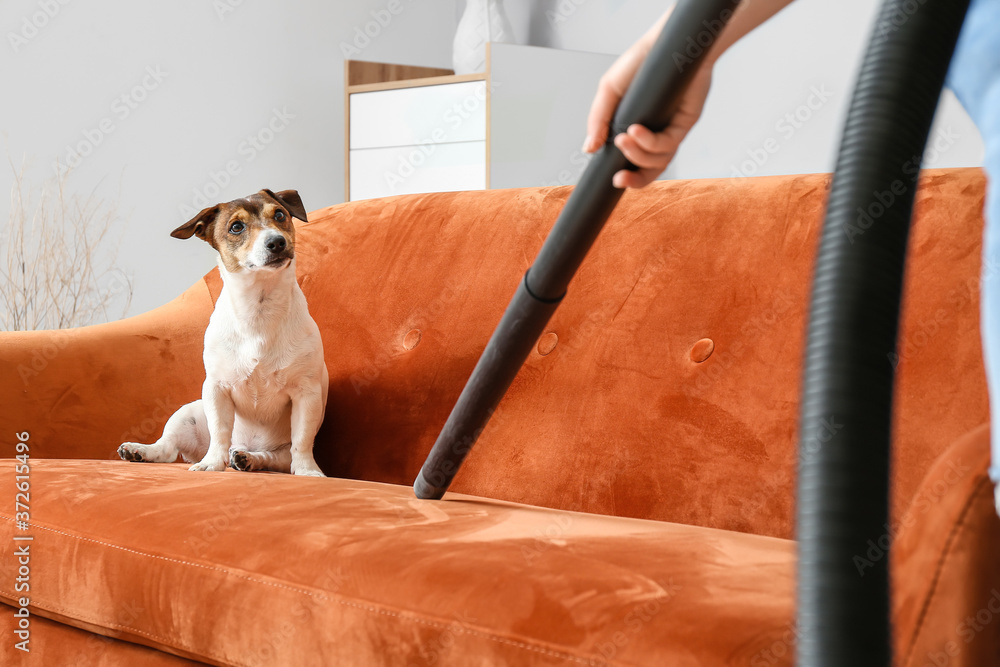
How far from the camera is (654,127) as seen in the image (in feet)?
1.82

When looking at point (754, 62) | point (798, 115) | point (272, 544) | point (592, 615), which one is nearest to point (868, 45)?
point (592, 615)

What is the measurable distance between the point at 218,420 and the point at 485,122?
2242 millimetres

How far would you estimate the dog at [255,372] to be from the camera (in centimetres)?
156

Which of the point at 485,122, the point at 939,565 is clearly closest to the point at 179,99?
the point at 485,122

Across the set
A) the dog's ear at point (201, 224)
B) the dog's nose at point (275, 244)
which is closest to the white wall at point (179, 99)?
the dog's ear at point (201, 224)

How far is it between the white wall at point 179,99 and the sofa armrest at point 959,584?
3.81 m

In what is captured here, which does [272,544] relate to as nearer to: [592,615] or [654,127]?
[592,615]

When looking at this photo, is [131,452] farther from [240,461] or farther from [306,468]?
[306,468]

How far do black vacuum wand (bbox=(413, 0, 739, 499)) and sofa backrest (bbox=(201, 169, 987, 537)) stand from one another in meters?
0.43

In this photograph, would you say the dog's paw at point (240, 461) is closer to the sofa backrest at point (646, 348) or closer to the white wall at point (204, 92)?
the sofa backrest at point (646, 348)

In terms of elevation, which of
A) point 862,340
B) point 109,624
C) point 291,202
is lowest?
point 109,624

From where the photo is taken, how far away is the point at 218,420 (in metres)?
1.58

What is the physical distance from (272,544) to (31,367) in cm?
95

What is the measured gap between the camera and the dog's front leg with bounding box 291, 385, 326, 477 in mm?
1553
